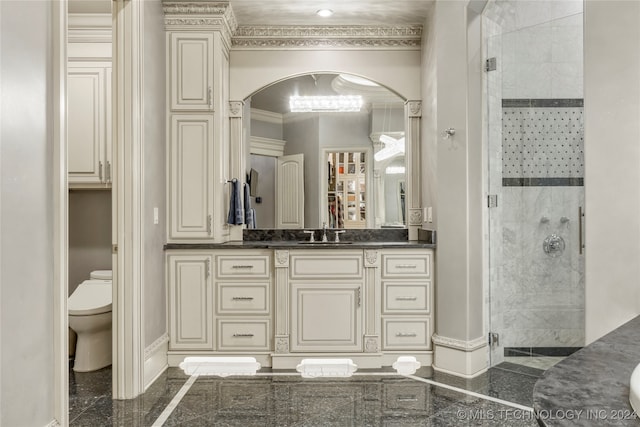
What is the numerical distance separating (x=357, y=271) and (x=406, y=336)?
60 cm

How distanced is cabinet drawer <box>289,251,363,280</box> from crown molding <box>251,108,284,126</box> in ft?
4.37

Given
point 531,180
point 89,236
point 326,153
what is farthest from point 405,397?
point 89,236

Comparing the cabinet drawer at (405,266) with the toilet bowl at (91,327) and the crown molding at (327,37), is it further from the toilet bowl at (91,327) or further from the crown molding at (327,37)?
the toilet bowl at (91,327)

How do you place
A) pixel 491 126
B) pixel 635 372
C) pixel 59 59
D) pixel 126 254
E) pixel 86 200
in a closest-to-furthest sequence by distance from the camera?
pixel 635 372
pixel 59 59
pixel 126 254
pixel 491 126
pixel 86 200

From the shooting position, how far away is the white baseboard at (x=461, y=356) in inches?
107

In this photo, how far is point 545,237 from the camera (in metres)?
2.89

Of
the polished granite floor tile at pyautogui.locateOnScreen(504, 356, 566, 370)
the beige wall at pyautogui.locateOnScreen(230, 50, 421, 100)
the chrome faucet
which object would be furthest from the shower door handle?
the chrome faucet

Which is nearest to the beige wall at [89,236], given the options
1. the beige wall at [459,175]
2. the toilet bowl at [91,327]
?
the toilet bowl at [91,327]

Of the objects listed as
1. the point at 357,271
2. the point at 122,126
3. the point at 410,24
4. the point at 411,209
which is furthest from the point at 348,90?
the point at 122,126

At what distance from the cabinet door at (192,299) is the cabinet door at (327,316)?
0.63 m

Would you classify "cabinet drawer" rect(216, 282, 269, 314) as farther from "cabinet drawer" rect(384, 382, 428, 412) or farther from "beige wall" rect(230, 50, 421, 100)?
"beige wall" rect(230, 50, 421, 100)

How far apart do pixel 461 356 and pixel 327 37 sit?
109 inches

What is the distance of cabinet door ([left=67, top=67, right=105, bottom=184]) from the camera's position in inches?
124

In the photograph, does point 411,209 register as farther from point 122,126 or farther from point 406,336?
point 122,126
